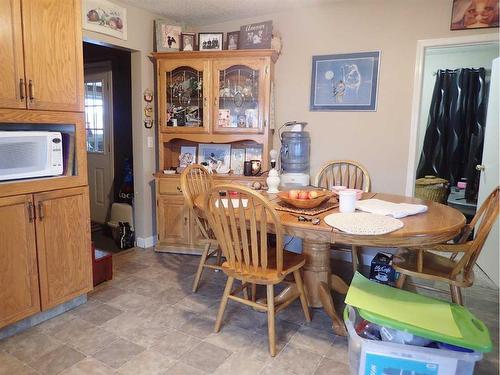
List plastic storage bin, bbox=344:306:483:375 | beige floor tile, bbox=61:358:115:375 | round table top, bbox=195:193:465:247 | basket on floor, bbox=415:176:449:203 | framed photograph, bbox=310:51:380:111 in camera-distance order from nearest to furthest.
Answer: plastic storage bin, bbox=344:306:483:375 < round table top, bbox=195:193:465:247 < beige floor tile, bbox=61:358:115:375 < framed photograph, bbox=310:51:380:111 < basket on floor, bbox=415:176:449:203

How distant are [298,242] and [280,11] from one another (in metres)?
2.26

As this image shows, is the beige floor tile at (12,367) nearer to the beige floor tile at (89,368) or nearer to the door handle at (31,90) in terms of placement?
the beige floor tile at (89,368)

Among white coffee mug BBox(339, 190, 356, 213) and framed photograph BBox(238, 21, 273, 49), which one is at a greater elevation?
framed photograph BBox(238, 21, 273, 49)

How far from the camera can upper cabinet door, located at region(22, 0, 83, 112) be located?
1.97 meters

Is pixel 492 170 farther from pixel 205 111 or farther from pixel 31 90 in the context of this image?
pixel 31 90

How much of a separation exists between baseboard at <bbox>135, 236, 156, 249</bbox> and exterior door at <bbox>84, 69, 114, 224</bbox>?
2.85ft

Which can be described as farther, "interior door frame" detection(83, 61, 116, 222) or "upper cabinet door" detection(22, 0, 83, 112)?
"interior door frame" detection(83, 61, 116, 222)

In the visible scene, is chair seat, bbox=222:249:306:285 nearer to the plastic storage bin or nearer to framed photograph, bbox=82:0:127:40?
the plastic storage bin

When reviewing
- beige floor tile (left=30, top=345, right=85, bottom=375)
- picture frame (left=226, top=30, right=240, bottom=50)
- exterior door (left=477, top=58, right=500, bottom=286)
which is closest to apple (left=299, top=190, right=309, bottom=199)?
beige floor tile (left=30, top=345, right=85, bottom=375)

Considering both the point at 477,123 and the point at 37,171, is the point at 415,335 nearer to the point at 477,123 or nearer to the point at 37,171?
the point at 37,171

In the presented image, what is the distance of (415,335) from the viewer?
1.47m

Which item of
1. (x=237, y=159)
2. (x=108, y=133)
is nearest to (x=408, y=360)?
(x=237, y=159)

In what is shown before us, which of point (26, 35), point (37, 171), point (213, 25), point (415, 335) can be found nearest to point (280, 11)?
point (213, 25)

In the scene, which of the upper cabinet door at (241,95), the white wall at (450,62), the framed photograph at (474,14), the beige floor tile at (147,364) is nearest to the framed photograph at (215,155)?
the upper cabinet door at (241,95)
